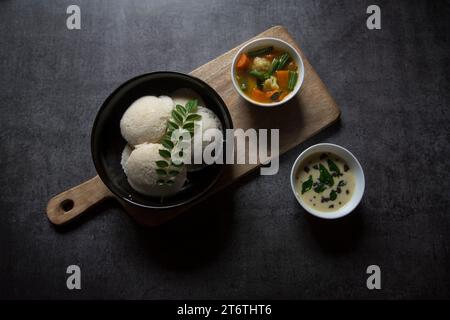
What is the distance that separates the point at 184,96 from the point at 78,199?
632 millimetres

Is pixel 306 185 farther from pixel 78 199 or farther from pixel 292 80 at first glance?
pixel 78 199

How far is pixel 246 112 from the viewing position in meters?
1.74

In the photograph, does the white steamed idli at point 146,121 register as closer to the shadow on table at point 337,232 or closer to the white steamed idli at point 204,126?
the white steamed idli at point 204,126

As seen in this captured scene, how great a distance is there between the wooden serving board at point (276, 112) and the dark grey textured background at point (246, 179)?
80 mm

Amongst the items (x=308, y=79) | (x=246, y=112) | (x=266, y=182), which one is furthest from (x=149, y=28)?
(x=266, y=182)

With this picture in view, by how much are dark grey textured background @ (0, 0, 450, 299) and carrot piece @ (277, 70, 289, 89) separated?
0.26 m

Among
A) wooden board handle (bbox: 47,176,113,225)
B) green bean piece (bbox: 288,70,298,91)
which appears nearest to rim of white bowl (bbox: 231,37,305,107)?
green bean piece (bbox: 288,70,298,91)

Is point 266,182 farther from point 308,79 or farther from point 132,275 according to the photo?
point 132,275

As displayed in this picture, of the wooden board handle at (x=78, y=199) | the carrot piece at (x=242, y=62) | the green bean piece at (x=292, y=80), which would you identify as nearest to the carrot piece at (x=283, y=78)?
the green bean piece at (x=292, y=80)

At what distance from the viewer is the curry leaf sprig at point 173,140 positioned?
4.97 feet

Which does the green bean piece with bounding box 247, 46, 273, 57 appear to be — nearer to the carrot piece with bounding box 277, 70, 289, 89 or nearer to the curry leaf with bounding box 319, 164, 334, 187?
the carrot piece with bounding box 277, 70, 289, 89

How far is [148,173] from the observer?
1531 mm

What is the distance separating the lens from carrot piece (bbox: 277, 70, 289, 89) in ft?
5.55
